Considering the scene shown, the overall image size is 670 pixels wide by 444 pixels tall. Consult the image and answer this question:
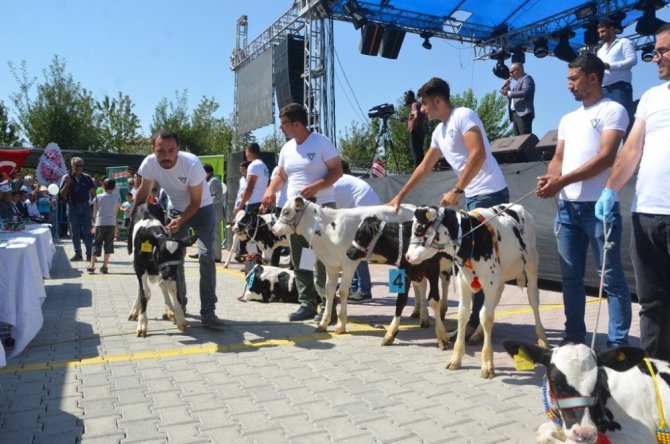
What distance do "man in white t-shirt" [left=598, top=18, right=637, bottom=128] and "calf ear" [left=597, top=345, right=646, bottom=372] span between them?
6717mm

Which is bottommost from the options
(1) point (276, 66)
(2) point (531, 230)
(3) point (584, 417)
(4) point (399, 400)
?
(4) point (399, 400)

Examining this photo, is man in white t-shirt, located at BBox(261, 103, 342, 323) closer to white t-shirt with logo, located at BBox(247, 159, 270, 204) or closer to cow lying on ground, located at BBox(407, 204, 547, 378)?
cow lying on ground, located at BBox(407, 204, 547, 378)

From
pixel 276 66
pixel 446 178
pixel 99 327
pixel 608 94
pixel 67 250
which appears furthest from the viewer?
pixel 276 66

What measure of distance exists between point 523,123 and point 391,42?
8.57 metres

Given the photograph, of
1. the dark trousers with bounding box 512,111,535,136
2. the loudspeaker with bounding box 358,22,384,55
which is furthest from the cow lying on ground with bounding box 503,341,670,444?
the loudspeaker with bounding box 358,22,384,55

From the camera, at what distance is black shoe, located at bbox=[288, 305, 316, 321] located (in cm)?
603

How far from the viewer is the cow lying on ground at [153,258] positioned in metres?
5.14

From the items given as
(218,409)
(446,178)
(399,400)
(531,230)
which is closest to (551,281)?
(446,178)

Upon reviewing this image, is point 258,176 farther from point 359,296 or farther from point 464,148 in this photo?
point 464,148

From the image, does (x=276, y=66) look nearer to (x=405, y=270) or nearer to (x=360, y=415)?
(x=405, y=270)

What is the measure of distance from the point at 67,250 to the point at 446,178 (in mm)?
11103

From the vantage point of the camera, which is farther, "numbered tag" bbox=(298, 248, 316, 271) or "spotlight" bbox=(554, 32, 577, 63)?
"spotlight" bbox=(554, 32, 577, 63)

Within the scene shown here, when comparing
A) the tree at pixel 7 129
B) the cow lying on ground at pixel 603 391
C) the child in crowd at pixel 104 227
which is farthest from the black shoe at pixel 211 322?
the tree at pixel 7 129

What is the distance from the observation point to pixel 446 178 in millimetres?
9602
